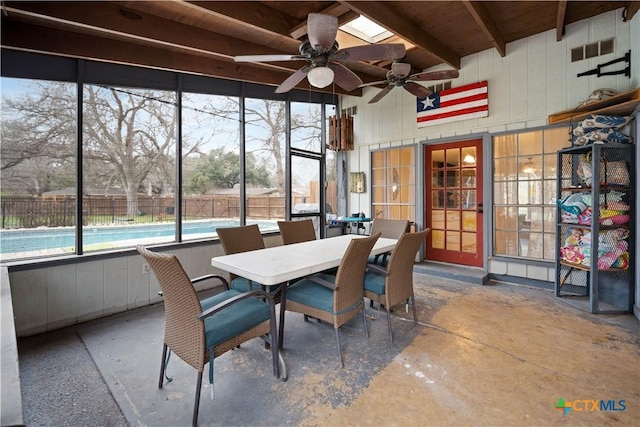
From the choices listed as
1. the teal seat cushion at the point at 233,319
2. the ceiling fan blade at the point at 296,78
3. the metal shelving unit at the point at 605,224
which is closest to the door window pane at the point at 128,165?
the ceiling fan blade at the point at 296,78

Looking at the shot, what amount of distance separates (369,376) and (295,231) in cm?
196

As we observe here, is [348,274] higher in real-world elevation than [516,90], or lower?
lower

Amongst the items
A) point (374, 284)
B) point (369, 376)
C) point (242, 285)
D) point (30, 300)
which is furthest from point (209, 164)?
point (369, 376)

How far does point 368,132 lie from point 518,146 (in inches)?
99.4

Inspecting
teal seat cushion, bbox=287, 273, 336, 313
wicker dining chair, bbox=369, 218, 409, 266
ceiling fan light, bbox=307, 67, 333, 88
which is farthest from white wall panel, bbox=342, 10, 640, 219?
teal seat cushion, bbox=287, 273, 336, 313

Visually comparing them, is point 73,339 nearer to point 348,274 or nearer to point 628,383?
point 348,274

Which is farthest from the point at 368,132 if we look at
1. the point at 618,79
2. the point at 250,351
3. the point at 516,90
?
the point at 250,351

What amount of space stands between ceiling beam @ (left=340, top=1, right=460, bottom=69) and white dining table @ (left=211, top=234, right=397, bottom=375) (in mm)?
2321

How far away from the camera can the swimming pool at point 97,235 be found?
9.87 ft

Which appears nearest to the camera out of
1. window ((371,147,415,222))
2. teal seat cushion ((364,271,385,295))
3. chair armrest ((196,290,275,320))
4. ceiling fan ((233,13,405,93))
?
chair armrest ((196,290,275,320))

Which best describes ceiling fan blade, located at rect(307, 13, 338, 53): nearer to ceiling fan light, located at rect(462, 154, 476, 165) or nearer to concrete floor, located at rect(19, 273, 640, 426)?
concrete floor, located at rect(19, 273, 640, 426)

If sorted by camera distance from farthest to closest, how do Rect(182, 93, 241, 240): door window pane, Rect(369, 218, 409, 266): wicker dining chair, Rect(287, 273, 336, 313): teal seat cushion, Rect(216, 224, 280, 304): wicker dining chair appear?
Rect(182, 93, 241, 240): door window pane < Rect(369, 218, 409, 266): wicker dining chair < Rect(216, 224, 280, 304): wicker dining chair < Rect(287, 273, 336, 313): teal seat cushion

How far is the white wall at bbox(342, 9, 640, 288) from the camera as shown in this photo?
11.9ft

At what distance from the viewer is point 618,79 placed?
3.61m
